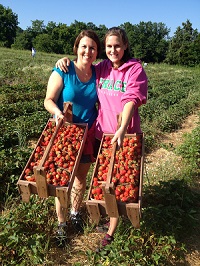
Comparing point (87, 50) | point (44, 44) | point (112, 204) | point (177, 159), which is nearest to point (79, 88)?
point (87, 50)

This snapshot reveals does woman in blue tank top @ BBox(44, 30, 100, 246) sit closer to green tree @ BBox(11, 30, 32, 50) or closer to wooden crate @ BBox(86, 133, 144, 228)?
wooden crate @ BBox(86, 133, 144, 228)

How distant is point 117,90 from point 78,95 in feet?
1.25

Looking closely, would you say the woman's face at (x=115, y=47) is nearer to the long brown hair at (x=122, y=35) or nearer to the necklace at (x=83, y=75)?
the long brown hair at (x=122, y=35)

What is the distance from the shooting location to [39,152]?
7.43ft

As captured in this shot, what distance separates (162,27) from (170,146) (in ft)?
268

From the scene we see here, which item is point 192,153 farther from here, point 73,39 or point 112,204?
point 73,39

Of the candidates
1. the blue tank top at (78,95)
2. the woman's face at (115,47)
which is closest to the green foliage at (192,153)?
the blue tank top at (78,95)

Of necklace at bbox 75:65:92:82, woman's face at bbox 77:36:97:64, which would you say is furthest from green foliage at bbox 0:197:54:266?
woman's face at bbox 77:36:97:64

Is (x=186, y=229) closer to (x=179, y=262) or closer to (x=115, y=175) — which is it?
(x=179, y=262)

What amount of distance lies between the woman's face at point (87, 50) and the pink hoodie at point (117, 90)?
0.19 metres

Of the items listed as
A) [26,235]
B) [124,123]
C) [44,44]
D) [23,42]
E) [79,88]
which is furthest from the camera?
[23,42]

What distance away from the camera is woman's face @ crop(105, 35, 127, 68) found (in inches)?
89.4

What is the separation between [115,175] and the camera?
212cm

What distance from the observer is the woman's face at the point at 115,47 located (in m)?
2.27
